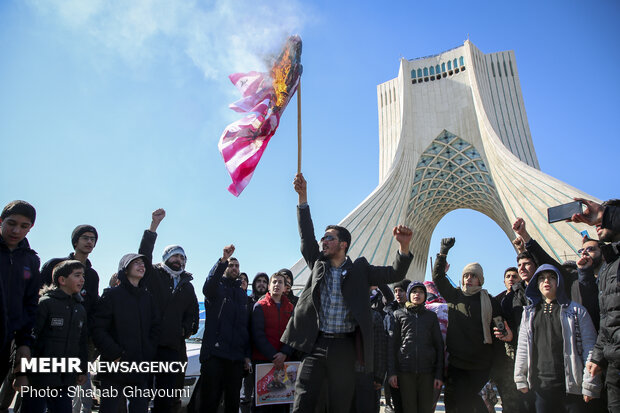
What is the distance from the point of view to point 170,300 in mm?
3674

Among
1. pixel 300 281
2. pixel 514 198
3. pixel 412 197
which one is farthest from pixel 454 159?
pixel 300 281

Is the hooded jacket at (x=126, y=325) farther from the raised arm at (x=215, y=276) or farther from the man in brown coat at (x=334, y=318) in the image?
the man in brown coat at (x=334, y=318)

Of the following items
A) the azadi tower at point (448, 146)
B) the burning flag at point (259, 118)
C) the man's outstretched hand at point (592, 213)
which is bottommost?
the man's outstretched hand at point (592, 213)

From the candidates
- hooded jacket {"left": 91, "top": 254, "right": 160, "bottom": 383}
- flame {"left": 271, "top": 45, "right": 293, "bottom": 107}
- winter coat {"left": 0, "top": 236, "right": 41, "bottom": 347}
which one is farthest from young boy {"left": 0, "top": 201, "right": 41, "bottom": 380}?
flame {"left": 271, "top": 45, "right": 293, "bottom": 107}

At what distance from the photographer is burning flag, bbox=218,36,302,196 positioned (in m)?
4.13

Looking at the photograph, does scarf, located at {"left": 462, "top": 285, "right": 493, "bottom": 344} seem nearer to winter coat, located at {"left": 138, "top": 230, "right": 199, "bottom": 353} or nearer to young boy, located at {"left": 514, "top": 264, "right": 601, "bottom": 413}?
young boy, located at {"left": 514, "top": 264, "right": 601, "bottom": 413}

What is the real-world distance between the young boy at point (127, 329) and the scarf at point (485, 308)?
9.51 feet

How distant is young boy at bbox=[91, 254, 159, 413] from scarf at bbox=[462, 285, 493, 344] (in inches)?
114

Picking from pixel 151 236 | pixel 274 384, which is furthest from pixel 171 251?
pixel 274 384

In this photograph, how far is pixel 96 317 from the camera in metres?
3.05

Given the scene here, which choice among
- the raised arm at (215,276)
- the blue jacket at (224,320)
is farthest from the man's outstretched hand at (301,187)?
the blue jacket at (224,320)

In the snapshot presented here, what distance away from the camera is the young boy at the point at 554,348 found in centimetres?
269

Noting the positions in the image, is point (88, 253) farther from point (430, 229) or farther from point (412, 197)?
point (430, 229)

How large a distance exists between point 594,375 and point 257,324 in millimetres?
2674
